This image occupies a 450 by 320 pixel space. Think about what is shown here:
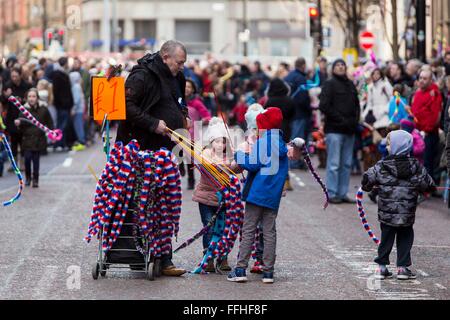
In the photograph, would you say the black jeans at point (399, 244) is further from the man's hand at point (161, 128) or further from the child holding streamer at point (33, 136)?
the child holding streamer at point (33, 136)

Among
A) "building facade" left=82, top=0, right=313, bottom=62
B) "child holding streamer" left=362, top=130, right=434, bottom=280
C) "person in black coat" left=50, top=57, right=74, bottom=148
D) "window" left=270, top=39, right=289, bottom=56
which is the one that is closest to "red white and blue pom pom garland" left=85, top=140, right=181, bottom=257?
"child holding streamer" left=362, top=130, right=434, bottom=280

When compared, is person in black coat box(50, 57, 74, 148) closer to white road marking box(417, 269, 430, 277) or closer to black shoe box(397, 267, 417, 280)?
white road marking box(417, 269, 430, 277)

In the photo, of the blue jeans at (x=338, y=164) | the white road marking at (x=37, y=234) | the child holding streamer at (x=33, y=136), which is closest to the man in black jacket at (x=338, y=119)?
the blue jeans at (x=338, y=164)

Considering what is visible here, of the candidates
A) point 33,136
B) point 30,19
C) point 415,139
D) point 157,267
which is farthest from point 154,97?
point 30,19

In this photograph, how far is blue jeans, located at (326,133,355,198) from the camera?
18.9 meters

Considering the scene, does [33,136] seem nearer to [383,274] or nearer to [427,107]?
[427,107]

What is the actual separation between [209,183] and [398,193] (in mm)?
1651

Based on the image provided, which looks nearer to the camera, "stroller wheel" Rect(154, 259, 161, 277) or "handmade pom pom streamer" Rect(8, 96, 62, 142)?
"stroller wheel" Rect(154, 259, 161, 277)

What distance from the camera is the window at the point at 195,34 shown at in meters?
97.6

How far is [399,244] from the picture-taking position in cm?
1174

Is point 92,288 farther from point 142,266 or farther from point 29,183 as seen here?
point 29,183

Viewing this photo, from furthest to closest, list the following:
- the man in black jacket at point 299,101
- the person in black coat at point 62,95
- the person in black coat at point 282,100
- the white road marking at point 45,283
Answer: the person in black coat at point 62,95 → the man in black jacket at point 299,101 → the person in black coat at point 282,100 → the white road marking at point 45,283

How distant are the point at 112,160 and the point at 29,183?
32.9ft

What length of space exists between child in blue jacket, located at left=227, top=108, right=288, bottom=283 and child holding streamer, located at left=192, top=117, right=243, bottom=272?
0.39m
